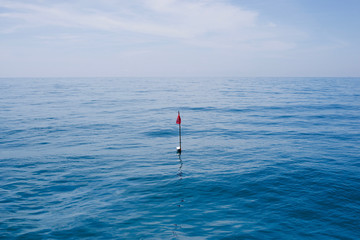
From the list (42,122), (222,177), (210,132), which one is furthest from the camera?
(42,122)

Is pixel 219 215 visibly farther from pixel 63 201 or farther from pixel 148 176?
pixel 63 201

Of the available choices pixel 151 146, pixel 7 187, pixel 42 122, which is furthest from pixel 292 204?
pixel 42 122

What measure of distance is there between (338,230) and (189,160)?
37.8 feet

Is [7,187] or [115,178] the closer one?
[7,187]

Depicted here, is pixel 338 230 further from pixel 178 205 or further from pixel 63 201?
pixel 63 201

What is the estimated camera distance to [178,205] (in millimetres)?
13188

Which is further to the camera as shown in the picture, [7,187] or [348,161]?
[348,161]

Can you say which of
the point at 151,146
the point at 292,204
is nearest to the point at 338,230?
the point at 292,204

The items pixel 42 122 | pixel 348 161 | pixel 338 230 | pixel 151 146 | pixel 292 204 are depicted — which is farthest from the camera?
pixel 42 122

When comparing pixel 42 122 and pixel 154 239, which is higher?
pixel 42 122

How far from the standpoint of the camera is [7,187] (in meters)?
15.4

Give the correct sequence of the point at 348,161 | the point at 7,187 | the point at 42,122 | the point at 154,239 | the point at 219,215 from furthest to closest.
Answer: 1. the point at 42,122
2. the point at 348,161
3. the point at 7,187
4. the point at 219,215
5. the point at 154,239

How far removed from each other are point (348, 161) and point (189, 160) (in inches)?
499

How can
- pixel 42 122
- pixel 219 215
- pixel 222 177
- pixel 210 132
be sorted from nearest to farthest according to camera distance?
pixel 219 215, pixel 222 177, pixel 210 132, pixel 42 122
